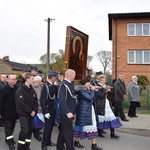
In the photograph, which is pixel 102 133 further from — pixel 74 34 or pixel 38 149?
pixel 74 34

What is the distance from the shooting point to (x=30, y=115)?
19.0 ft

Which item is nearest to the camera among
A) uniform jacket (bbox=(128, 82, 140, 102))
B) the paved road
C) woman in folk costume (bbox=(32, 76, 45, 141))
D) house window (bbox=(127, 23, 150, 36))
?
the paved road

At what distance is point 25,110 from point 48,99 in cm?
73

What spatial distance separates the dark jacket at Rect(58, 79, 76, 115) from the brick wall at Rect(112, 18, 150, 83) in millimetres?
20792

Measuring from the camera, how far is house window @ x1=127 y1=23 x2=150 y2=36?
25.8 m

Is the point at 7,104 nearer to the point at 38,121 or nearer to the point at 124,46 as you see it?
the point at 38,121

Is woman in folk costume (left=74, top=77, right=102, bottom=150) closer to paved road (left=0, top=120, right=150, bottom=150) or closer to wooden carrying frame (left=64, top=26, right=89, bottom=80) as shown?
paved road (left=0, top=120, right=150, bottom=150)

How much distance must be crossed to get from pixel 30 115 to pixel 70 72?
135 centimetres

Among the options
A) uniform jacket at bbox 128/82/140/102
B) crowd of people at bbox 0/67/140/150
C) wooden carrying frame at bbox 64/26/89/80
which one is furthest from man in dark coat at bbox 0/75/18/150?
uniform jacket at bbox 128/82/140/102

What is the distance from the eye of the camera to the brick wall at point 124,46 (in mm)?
25719

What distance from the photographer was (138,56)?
2595cm

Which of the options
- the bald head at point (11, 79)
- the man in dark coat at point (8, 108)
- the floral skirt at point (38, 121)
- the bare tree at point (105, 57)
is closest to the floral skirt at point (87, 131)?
the floral skirt at point (38, 121)

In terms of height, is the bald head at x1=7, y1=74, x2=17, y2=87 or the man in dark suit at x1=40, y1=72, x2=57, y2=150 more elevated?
the bald head at x1=7, y1=74, x2=17, y2=87

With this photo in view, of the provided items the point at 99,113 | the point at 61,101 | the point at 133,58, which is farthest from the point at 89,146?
the point at 133,58
